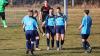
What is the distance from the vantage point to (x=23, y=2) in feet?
291

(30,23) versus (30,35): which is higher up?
(30,23)

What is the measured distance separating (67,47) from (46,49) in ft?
4.47

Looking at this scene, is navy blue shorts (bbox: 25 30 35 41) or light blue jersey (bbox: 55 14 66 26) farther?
light blue jersey (bbox: 55 14 66 26)

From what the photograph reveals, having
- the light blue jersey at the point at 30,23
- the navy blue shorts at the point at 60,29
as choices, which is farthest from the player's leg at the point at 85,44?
the light blue jersey at the point at 30,23

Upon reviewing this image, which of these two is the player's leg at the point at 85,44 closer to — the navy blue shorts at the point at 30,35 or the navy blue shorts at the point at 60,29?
the navy blue shorts at the point at 60,29

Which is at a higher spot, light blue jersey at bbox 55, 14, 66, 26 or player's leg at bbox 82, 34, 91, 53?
light blue jersey at bbox 55, 14, 66, 26

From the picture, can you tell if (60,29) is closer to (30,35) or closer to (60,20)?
(60,20)

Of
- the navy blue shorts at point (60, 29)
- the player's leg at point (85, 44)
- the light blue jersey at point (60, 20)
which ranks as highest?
the light blue jersey at point (60, 20)

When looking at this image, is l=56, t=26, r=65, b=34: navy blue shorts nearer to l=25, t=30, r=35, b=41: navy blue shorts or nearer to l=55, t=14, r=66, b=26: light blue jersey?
l=55, t=14, r=66, b=26: light blue jersey

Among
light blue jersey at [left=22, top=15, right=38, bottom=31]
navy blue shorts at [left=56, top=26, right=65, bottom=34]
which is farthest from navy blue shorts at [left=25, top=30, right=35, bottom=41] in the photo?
navy blue shorts at [left=56, top=26, right=65, bottom=34]

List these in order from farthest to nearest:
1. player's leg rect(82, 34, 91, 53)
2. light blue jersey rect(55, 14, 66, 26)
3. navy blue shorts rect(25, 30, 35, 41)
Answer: light blue jersey rect(55, 14, 66, 26) < player's leg rect(82, 34, 91, 53) < navy blue shorts rect(25, 30, 35, 41)

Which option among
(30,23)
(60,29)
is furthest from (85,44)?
(30,23)

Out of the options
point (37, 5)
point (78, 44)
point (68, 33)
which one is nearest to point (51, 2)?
point (37, 5)

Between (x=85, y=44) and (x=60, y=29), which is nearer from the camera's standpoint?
(x=85, y=44)
